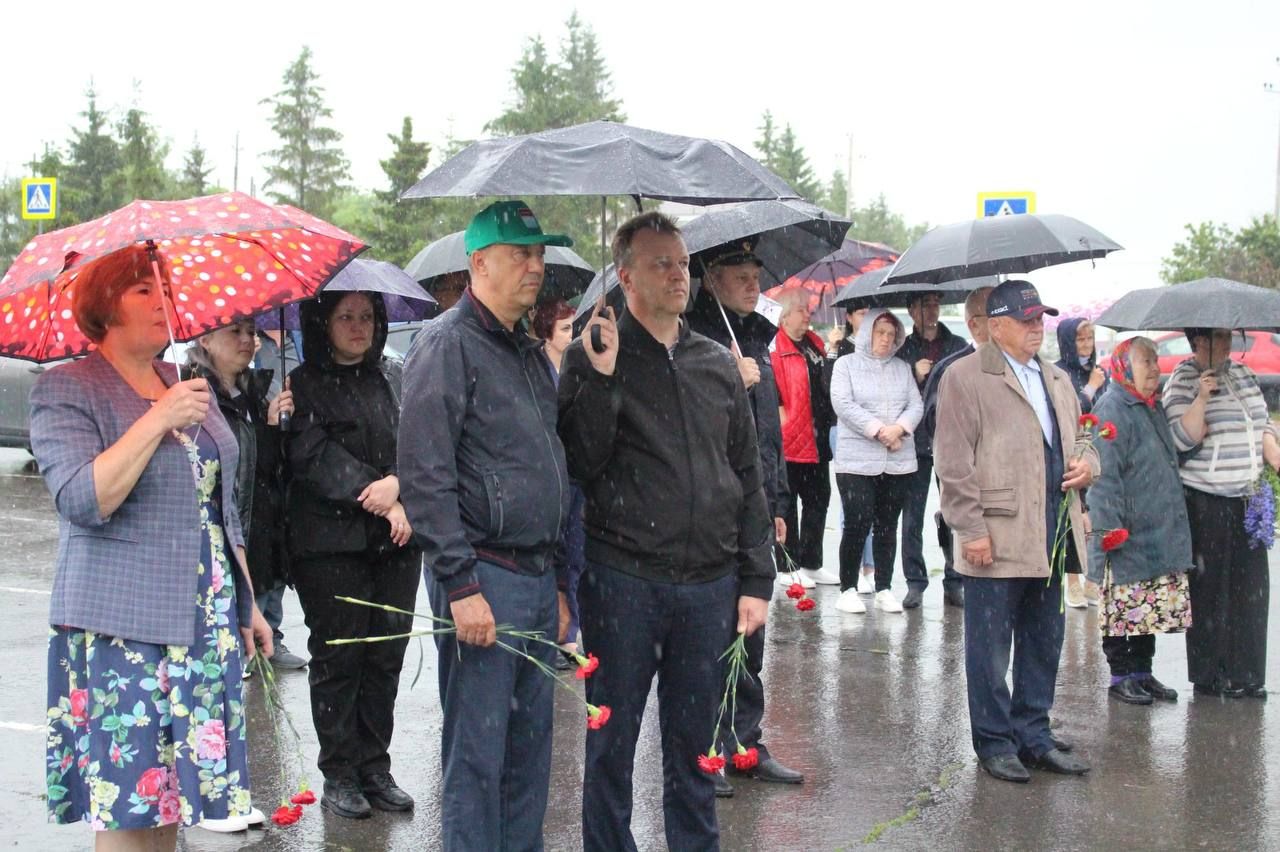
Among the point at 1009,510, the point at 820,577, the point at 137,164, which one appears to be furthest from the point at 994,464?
the point at 137,164

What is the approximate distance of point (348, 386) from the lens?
552 cm

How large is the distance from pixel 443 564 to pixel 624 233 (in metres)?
1.35

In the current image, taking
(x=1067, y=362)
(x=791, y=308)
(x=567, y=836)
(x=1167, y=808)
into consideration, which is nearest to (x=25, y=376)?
(x=791, y=308)

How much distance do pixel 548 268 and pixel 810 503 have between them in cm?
339

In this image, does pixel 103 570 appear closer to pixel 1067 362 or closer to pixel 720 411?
pixel 720 411

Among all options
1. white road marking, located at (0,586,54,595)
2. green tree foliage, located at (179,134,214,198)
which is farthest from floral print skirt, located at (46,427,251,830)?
green tree foliage, located at (179,134,214,198)

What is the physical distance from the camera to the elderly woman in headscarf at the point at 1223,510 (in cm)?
738

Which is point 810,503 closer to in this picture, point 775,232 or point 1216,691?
point 1216,691

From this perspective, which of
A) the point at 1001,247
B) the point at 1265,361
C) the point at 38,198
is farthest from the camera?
the point at 1265,361

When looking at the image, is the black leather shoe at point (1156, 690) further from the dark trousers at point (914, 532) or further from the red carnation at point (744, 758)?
the red carnation at point (744, 758)

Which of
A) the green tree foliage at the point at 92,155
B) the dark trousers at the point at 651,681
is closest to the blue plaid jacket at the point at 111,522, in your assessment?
the dark trousers at the point at 651,681

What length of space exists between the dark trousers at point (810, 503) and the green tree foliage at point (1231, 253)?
20.9m

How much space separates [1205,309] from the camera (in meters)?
7.04

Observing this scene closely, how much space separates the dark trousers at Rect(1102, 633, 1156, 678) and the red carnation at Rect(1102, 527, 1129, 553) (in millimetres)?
510
